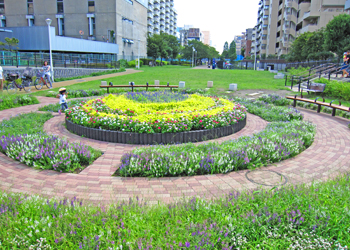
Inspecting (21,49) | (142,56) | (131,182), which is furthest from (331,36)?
(142,56)

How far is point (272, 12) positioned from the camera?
71.6 meters

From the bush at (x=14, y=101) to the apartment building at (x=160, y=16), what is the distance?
80794 millimetres

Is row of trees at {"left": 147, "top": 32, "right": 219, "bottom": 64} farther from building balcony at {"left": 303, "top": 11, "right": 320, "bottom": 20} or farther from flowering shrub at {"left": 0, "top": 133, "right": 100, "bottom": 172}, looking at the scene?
flowering shrub at {"left": 0, "top": 133, "right": 100, "bottom": 172}

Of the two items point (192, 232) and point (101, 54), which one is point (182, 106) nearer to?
point (192, 232)

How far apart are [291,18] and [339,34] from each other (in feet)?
115

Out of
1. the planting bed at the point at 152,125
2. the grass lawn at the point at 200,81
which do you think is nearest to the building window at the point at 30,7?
the grass lawn at the point at 200,81

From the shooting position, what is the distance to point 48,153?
5.11m

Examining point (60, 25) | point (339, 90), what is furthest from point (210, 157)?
point (60, 25)

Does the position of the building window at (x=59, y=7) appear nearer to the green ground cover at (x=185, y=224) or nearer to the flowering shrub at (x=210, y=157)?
the flowering shrub at (x=210, y=157)

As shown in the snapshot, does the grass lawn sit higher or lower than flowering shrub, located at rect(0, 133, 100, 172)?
higher

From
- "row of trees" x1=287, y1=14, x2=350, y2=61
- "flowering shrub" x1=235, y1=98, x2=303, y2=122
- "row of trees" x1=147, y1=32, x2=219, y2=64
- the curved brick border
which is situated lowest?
the curved brick border

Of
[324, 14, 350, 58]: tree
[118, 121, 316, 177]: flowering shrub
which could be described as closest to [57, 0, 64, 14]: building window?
[324, 14, 350, 58]: tree

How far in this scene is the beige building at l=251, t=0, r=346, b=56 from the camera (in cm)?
4556

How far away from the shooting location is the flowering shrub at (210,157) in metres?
4.82
